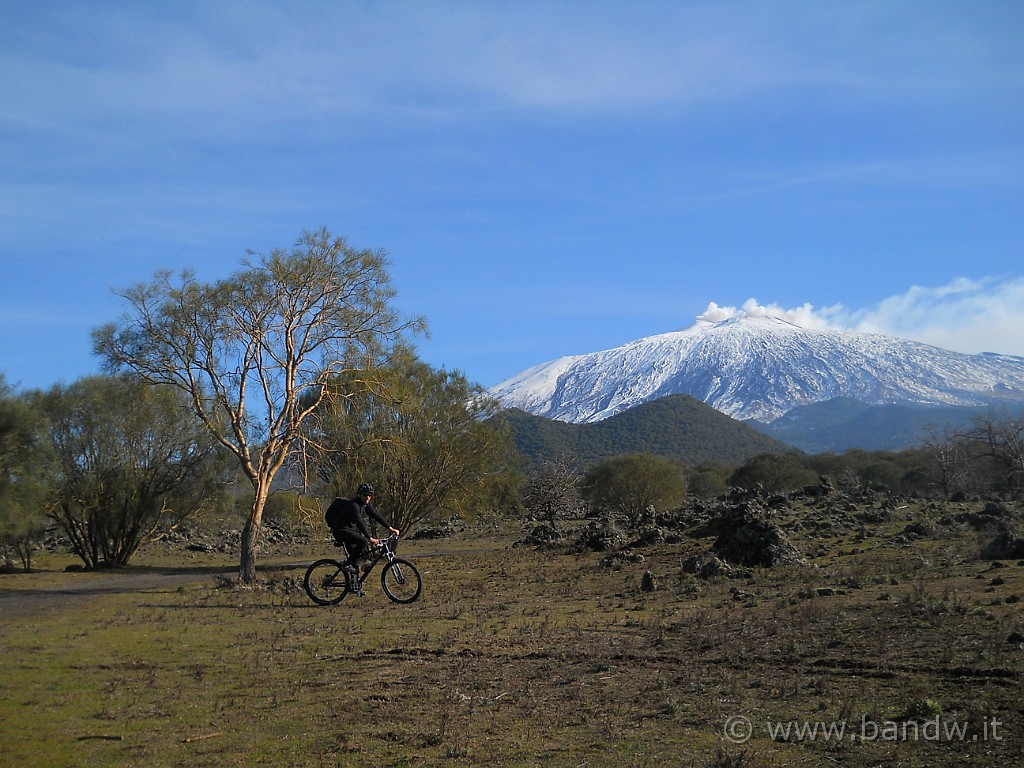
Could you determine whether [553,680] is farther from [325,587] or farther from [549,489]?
[549,489]

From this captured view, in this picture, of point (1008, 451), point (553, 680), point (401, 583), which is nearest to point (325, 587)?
point (401, 583)

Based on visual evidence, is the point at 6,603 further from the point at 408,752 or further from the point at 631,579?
the point at 408,752

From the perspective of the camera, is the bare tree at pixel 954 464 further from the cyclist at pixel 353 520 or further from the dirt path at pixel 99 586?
the cyclist at pixel 353 520

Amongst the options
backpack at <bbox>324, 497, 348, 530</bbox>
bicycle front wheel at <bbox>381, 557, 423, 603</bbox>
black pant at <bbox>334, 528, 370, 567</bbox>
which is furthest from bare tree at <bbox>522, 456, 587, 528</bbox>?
backpack at <bbox>324, 497, 348, 530</bbox>

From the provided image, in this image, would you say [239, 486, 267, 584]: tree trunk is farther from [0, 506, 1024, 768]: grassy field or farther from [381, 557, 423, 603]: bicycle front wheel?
[381, 557, 423, 603]: bicycle front wheel

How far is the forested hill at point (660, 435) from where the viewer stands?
142m

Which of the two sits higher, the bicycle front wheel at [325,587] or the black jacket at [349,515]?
the black jacket at [349,515]

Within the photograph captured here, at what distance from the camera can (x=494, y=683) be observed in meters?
8.38

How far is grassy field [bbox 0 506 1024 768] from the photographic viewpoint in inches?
243

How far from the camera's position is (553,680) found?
8445 mm

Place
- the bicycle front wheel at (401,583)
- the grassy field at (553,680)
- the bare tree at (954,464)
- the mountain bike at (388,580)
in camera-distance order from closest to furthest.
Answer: the grassy field at (553,680)
the mountain bike at (388,580)
the bicycle front wheel at (401,583)
the bare tree at (954,464)

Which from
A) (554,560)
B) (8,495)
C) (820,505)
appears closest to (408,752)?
(554,560)

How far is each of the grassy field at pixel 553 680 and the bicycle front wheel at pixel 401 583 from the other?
320 millimetres

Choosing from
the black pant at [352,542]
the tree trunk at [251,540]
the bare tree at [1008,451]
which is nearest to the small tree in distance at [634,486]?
the bare tree at [1008,451]
